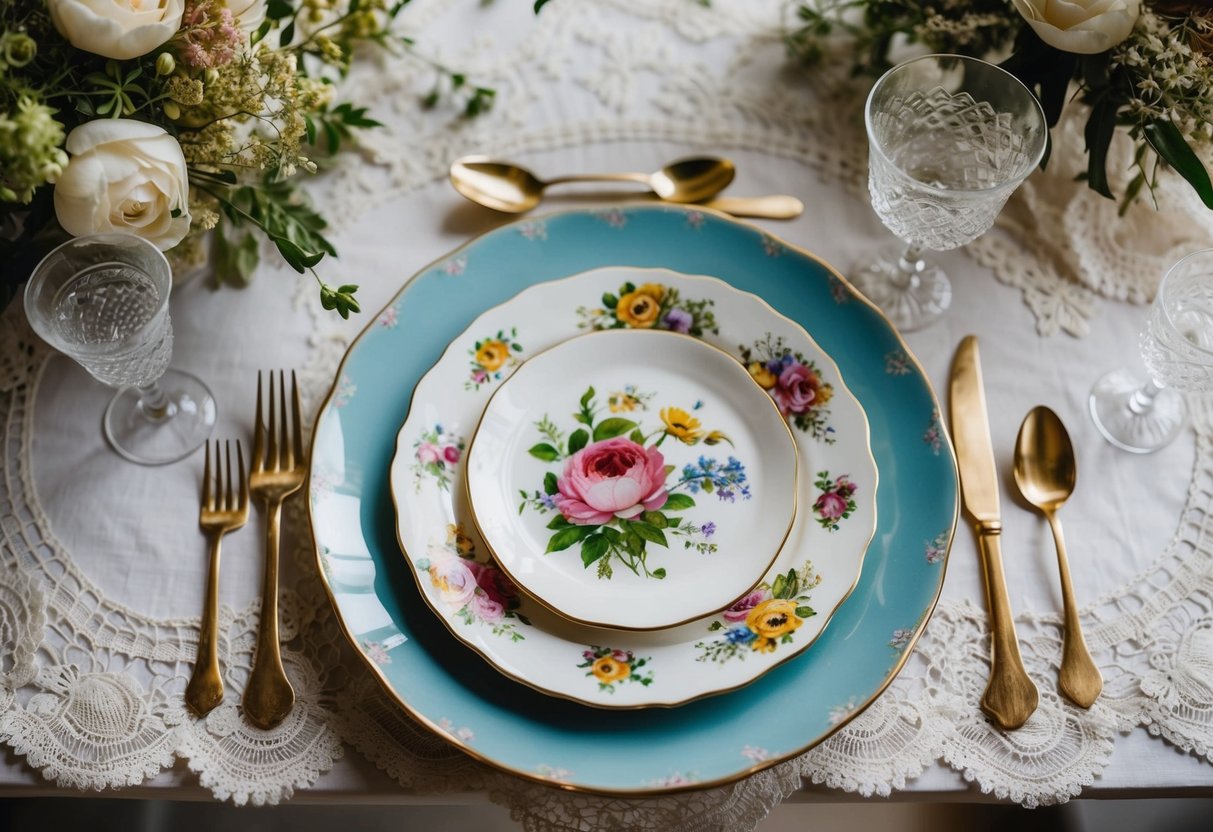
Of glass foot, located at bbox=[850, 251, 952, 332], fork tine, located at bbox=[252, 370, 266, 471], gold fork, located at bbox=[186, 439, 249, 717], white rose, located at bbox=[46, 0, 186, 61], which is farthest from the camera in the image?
glass foot, located at bbox=[850, 251, 952, 332]

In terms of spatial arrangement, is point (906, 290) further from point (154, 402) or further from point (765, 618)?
point (154, 402)

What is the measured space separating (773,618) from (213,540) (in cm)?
56

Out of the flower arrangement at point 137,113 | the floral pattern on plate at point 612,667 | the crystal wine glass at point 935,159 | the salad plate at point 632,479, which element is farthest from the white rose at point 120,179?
the crystal wine glass at point 935,159

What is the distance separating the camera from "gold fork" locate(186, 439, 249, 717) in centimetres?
82

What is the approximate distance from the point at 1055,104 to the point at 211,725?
1070mm

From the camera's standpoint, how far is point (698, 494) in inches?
34.0

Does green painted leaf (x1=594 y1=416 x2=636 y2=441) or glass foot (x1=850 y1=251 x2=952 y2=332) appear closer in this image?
green painted leaf (x1=594 y1=416 x2=636 y2=441)

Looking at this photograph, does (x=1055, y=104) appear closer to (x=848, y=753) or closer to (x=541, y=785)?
(x=848, y=753)

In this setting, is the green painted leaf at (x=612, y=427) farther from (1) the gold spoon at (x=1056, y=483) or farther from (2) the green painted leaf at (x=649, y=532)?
(1) the gold spoon at (x=1056, y=483)

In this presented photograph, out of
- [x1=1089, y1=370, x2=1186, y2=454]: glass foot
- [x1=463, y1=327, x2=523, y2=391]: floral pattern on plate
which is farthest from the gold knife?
[x1=463, y1=327, x2=523, y2=391]: floral pattern on plate

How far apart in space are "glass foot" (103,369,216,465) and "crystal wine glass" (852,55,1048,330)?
2.49 feet

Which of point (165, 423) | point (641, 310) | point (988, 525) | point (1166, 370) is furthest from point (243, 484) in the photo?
point (1166, 370)

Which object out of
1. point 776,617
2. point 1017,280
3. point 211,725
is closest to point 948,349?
point 1017,280

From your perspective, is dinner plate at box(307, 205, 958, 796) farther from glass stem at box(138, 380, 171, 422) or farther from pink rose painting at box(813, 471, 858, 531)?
glass stem at box(138, 380, 171, 422)
